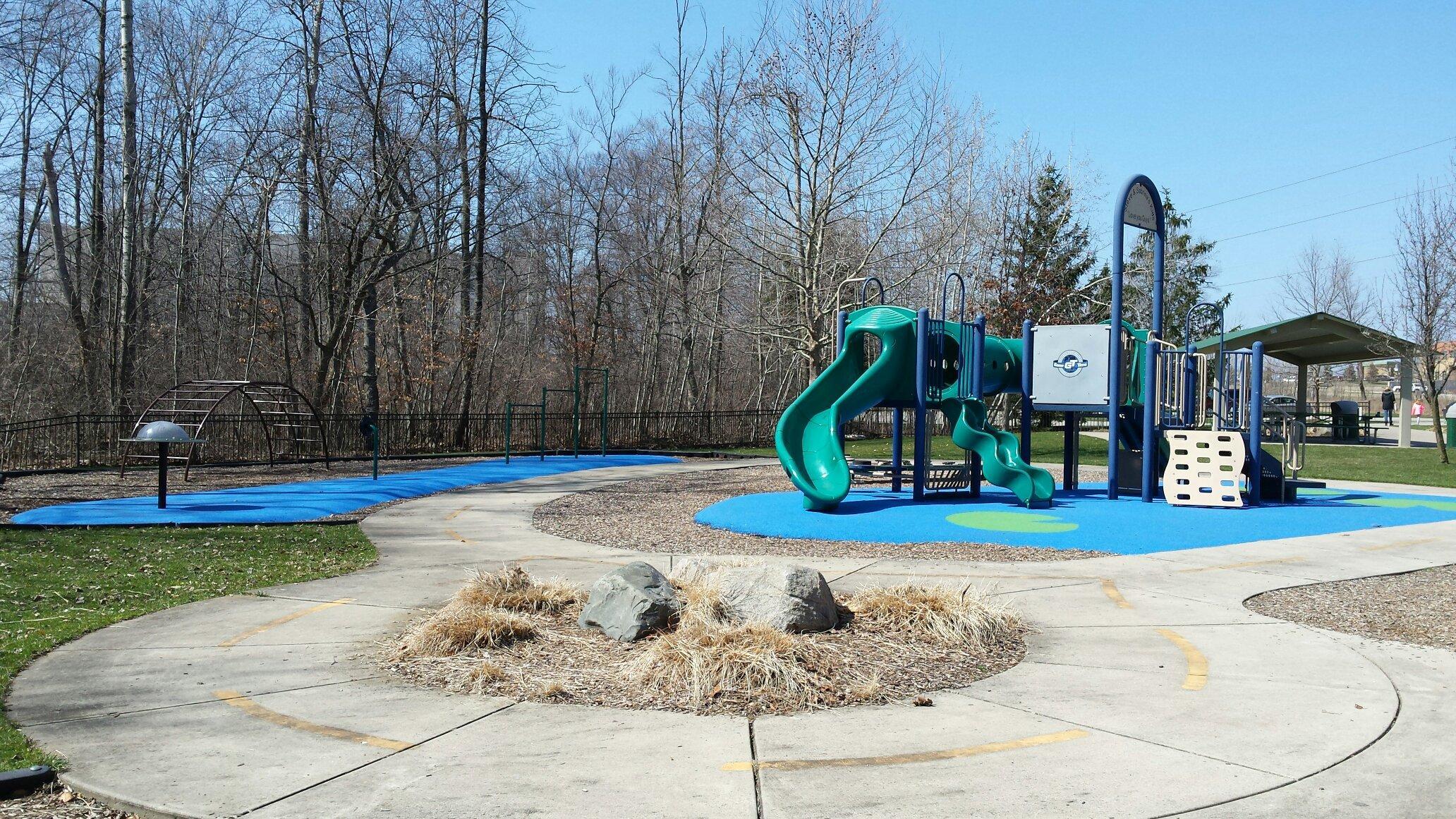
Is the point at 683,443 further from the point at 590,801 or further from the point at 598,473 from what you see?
the point at 590,801

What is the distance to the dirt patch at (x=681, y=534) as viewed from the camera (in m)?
10.6

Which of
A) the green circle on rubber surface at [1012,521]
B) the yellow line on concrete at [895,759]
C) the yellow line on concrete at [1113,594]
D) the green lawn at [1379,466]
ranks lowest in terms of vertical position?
the yellow line on concrete at [895,759]

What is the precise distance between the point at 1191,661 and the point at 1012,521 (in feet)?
24.1

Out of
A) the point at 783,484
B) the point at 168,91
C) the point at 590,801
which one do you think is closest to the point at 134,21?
the point at 168,91

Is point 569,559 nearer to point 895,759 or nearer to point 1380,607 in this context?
point 895,759

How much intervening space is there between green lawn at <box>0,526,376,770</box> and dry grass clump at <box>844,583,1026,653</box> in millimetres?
4530

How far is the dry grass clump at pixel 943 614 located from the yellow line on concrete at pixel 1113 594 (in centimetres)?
132

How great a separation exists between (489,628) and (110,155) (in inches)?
1042

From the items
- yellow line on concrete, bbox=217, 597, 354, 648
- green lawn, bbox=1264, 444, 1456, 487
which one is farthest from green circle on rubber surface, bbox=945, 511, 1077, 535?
green lawn, bbox=1264, 444, 1456, 487

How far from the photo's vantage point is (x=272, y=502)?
47.6ft

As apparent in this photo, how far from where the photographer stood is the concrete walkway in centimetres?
374

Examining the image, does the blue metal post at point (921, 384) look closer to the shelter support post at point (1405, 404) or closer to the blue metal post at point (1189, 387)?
the blue metal post at point (1189, 387)

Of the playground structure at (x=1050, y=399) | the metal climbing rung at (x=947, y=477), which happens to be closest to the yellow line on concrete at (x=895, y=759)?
the playground structure at (x=1050, y=399)

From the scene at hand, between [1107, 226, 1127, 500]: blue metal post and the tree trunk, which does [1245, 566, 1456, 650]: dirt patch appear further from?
the tree trunk
